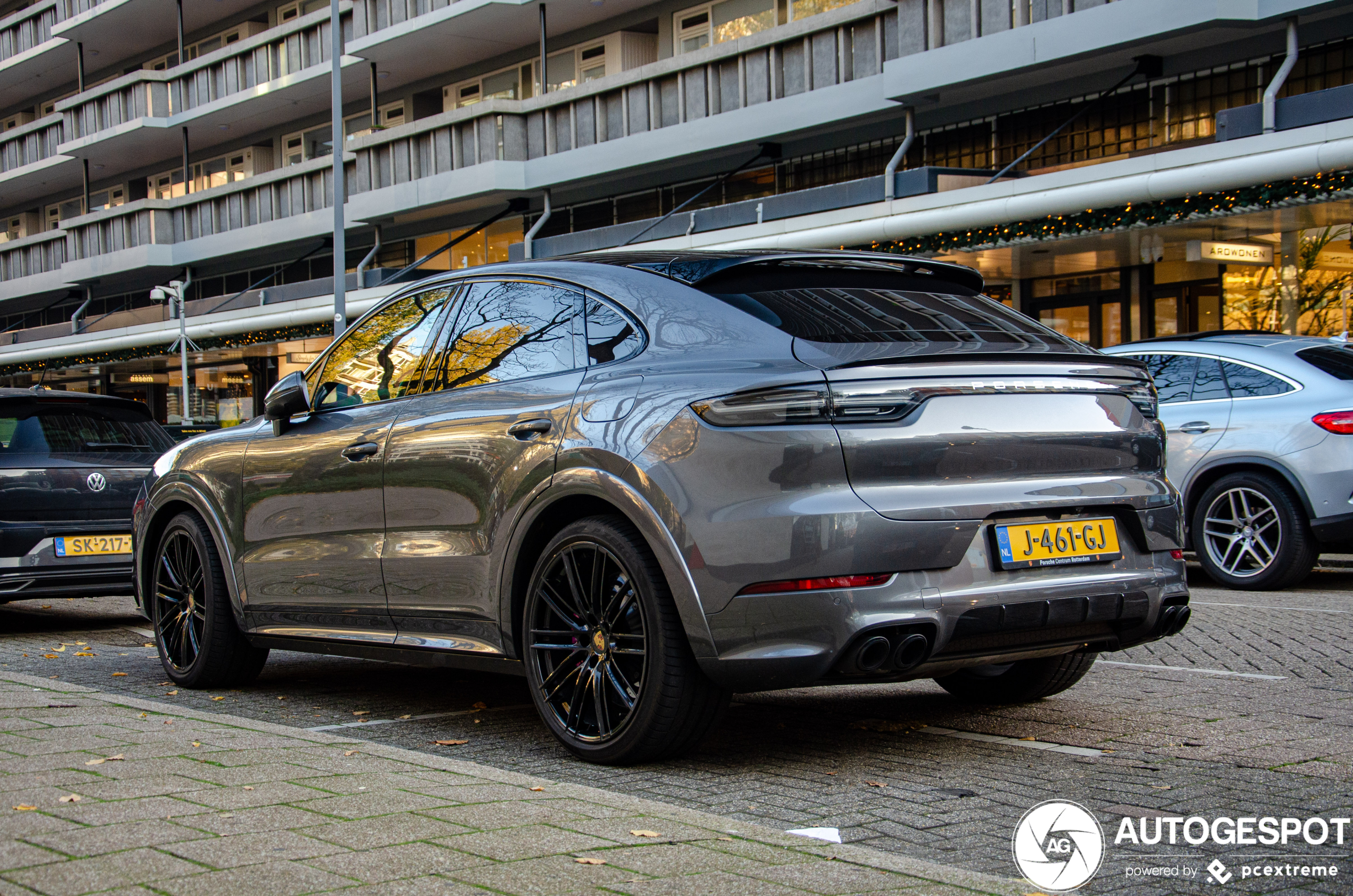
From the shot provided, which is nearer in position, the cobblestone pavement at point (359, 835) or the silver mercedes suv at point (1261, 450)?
the cobblestone pavement at point (359, 835)

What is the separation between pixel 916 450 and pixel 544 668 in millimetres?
1485

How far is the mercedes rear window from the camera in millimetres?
9742

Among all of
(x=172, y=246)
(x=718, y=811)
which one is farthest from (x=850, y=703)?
(x=172, y=246)

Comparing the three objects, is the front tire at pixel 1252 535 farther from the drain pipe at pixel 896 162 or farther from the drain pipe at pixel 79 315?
the drain pipe at pixel 79 315

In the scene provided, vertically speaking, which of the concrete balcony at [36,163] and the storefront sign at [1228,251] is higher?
the concrete balcony at [36,163]

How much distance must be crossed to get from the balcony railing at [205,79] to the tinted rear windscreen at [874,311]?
29.8 m

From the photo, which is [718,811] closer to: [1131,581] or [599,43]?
[1131,581]

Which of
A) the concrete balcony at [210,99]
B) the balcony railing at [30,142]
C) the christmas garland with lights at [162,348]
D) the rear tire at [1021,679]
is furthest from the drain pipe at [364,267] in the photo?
the rear tire at [1021,679]

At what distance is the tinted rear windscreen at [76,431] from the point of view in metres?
9.38

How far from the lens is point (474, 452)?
510cm

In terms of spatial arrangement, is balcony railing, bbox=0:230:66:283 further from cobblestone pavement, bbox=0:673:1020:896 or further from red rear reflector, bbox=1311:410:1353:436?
cobblestone pavement, bbox=0:673:1020:896

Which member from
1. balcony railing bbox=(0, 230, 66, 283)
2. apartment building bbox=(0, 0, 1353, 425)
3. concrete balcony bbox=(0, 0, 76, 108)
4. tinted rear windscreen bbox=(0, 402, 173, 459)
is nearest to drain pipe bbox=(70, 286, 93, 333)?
apartment building bbox=(0, 0, 1353, 425)

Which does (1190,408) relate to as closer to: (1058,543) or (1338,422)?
(1338,422)

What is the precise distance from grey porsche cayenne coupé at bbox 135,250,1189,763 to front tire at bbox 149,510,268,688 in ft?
2.54
